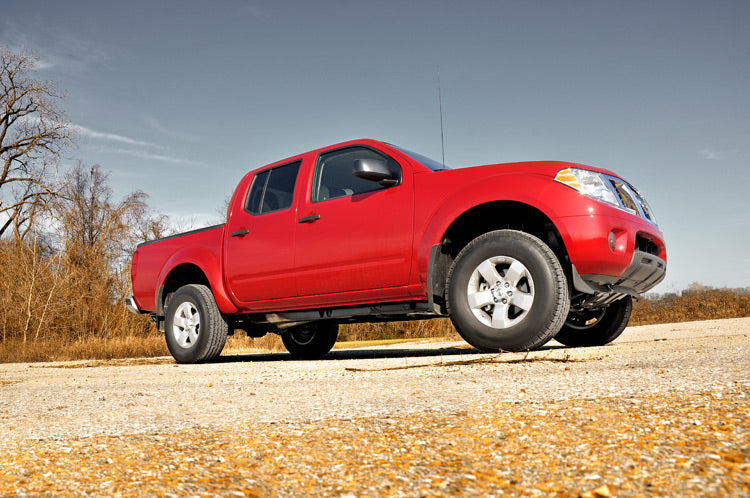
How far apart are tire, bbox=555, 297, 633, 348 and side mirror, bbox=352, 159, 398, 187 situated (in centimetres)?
224

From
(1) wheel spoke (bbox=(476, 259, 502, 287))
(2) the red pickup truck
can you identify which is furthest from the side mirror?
(1) wheel spoke (bbox=(476, 259, 502, 287))

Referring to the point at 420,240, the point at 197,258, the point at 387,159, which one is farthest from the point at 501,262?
the point at 197,258

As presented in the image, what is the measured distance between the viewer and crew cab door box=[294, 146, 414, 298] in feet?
15.8

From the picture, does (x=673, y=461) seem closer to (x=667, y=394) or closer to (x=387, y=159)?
(x=667, y=394)

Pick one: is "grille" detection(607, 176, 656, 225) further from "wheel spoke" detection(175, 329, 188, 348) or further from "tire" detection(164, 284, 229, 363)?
"wheel spoke" detection(175, 329, 188, 348)

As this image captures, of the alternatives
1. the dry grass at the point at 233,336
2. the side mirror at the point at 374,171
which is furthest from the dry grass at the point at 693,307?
the side mirror at the point at 374,171

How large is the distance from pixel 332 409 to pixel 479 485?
1144 mm

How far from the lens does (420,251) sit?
4.65m

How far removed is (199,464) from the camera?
165 centimetres

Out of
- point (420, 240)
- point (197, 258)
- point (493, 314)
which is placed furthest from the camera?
point (197, 258)

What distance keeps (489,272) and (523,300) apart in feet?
1.04

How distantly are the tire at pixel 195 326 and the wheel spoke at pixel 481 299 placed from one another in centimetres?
313

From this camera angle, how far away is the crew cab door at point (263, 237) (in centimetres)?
566

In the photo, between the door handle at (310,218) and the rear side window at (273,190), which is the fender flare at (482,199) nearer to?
the door handle at (310,218)
